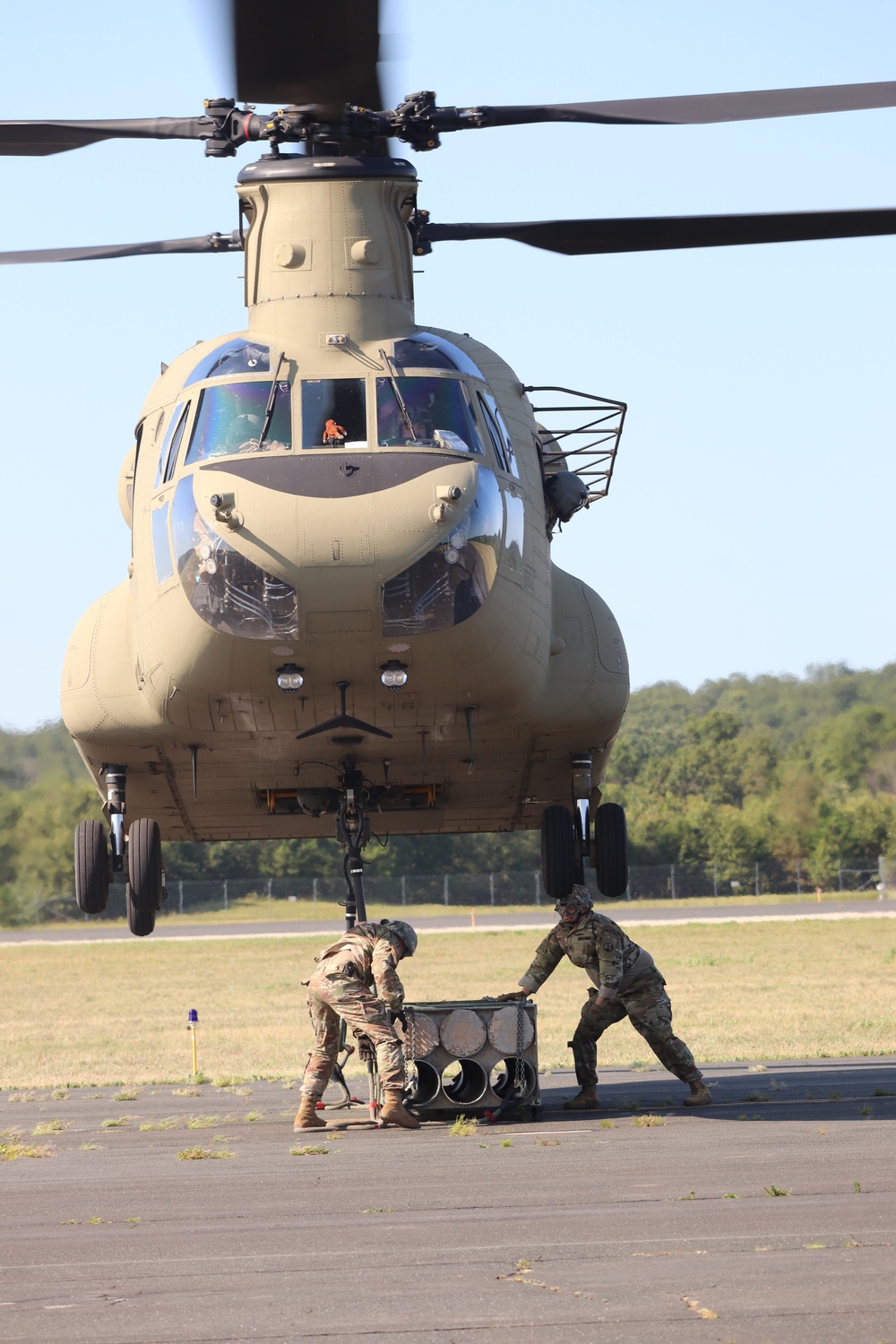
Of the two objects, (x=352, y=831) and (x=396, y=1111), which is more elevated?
(x=352, y=831)

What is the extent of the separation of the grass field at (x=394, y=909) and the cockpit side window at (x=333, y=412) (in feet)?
167

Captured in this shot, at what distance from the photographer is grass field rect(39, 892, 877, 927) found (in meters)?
63.9

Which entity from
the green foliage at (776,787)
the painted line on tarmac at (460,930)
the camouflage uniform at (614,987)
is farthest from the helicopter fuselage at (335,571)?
the green foliage at (776,787)

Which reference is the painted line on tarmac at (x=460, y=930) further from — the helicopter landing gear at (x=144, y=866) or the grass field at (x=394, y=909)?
the helicopter landing gear at (x=144, y=866)

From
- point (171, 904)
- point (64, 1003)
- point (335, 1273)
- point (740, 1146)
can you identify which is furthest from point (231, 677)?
point (171, 904)

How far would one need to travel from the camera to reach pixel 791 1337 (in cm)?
558

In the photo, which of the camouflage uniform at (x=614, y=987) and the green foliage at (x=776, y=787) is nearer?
the camouflage uniform at (x=614, y=987)

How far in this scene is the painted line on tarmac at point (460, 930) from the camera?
52281mm

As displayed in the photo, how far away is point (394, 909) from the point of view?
214 ft

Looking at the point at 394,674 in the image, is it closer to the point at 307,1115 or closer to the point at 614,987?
the point at 614,987

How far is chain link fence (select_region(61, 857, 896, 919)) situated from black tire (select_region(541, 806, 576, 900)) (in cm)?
5044

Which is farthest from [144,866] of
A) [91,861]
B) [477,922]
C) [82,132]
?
[477,922]

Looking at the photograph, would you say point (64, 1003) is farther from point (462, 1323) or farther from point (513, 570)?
point (462, 1323)

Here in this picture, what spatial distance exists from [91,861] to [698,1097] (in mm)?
5388
